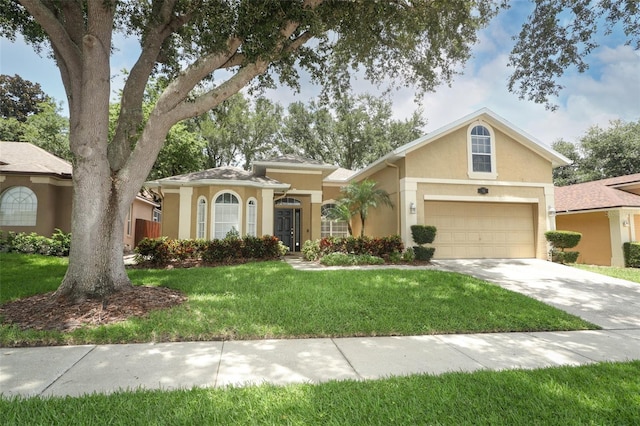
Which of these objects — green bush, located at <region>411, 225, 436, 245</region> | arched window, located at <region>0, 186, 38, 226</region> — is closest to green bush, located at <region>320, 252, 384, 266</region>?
green bush, located at <region>411, 225, 436, 245</region>

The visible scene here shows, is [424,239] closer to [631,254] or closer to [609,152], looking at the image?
[631,254]

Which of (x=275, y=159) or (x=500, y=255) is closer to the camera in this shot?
(x=500, y=255)

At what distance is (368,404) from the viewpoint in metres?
2.79

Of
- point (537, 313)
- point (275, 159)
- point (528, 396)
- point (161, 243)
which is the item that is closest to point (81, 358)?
point (528, 396)

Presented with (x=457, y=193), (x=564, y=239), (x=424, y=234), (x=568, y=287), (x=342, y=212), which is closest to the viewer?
(x=568, y=287)

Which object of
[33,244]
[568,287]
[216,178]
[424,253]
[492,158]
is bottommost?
[568,287]

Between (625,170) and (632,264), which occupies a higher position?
(625,170)

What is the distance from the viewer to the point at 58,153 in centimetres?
2353

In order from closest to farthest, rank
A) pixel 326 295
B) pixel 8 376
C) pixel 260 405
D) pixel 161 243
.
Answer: pixel 260 405, pixel 8 376, pixel 326 295, pixel 161 243

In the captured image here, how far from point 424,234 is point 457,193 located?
8.49 ft

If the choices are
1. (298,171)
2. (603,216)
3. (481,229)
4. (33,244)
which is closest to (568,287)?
(481,229)

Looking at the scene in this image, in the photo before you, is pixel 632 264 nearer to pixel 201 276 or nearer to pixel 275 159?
pixel 275 159

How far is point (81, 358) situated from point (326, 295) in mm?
4001

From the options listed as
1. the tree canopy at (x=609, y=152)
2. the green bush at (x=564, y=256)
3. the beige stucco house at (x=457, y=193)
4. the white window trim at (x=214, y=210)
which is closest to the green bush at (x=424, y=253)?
the beige stucco house at (x=457, y=193)
